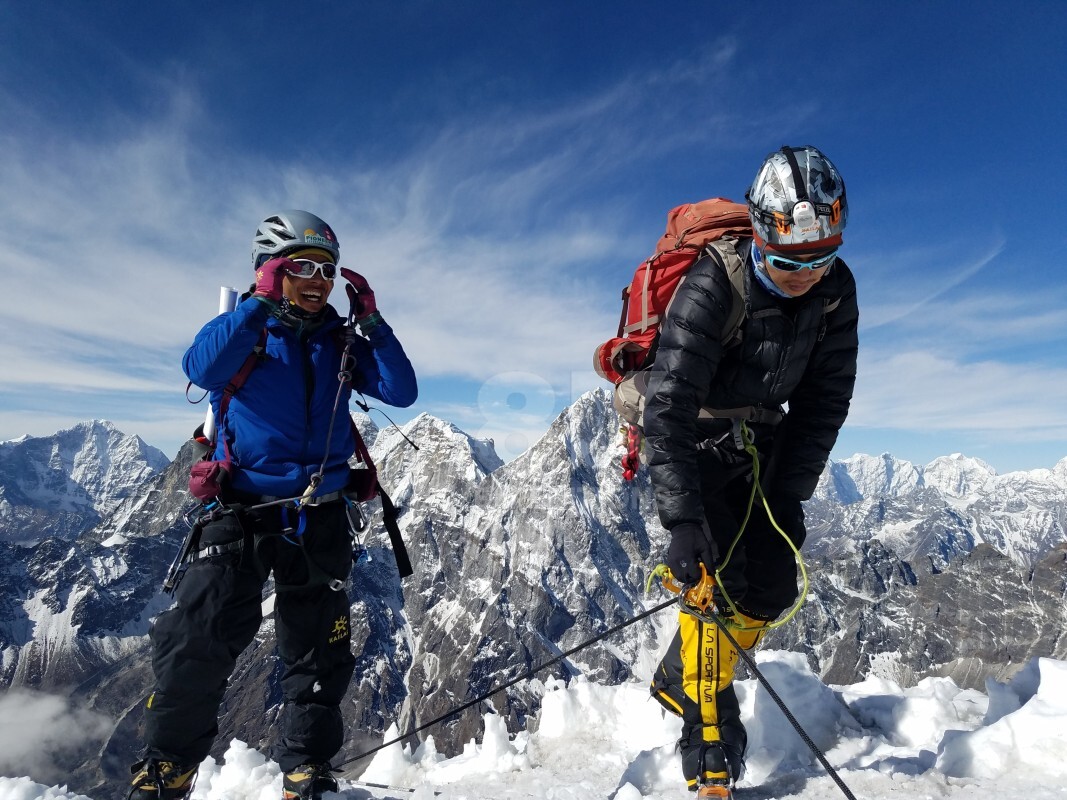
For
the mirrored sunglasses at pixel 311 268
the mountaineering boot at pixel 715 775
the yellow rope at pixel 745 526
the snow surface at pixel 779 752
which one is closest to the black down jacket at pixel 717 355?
the yellow rope at pixel 745 526

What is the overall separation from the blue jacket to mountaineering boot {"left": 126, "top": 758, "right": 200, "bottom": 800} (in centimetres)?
241

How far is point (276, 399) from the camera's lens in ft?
18.7

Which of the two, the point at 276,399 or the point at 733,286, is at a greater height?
the point at 733,286

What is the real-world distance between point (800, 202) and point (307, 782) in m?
6.81

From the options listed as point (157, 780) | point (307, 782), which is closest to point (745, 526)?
point (307, 782)

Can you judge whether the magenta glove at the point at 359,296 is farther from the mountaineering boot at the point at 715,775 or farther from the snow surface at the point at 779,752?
the mountaineering boot at the point at 715,775

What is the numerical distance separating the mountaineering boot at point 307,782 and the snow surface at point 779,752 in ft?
0.60

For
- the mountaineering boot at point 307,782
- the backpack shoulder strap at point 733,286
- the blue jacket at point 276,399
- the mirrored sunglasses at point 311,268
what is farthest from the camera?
the mirrored sunglasses at point 311,268

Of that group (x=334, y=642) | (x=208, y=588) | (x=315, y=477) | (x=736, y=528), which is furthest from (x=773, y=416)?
(x=208, y=588)

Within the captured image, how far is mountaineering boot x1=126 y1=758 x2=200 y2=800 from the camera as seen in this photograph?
5.01 m

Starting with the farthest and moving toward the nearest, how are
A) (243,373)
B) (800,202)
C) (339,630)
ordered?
(339,630) → (243,373) → (800,202)

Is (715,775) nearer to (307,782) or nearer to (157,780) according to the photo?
(307,782)

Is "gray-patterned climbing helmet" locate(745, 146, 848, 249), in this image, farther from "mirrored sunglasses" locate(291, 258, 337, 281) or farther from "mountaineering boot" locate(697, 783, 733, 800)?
"mountaineering boot" locate(697, 783, 733, 800)

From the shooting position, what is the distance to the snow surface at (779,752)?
533 centimetres
